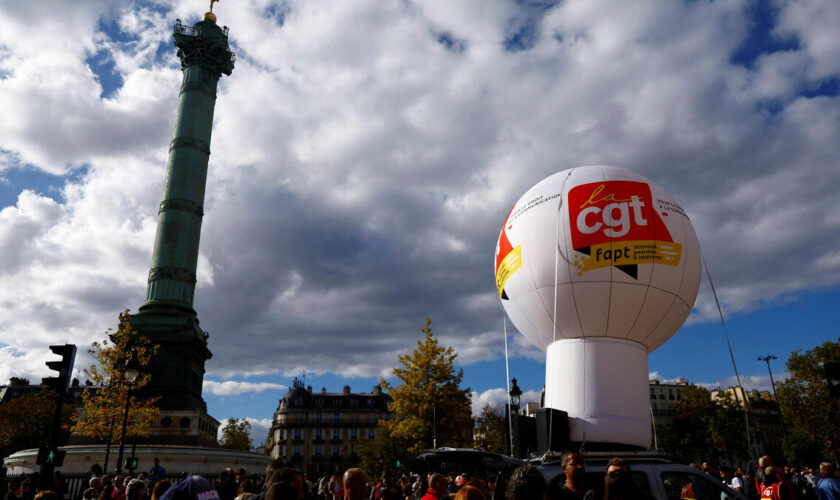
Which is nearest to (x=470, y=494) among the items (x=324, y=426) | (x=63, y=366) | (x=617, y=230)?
(x=617, y=230)

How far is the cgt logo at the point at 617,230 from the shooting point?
1326 cm

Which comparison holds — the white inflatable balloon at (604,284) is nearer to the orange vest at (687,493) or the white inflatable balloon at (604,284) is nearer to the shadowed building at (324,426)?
the orange vest at (687,493)

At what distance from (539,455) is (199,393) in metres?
42.9

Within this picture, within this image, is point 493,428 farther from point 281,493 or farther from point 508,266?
point 281,493

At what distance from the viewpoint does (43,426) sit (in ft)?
181

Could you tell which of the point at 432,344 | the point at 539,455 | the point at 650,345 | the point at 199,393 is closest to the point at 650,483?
the point at 539,455

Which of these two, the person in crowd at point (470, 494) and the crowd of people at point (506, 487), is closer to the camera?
the person in crowd at point (470, 494)

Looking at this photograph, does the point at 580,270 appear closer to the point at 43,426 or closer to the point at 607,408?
the point at 607,408

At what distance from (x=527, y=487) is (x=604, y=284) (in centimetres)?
1005

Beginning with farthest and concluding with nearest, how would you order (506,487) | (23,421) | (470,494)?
1. (23,421)
2. (506,487)
3. (470,494)

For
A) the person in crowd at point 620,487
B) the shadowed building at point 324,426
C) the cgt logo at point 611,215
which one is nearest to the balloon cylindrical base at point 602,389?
the cgt logo at point 611,215

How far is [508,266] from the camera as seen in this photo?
15.0 metres

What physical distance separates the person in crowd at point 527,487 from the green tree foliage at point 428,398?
103 ft

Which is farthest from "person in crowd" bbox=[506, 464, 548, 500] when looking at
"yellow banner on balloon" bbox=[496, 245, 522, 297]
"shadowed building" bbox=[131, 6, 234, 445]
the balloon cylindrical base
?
"shadowed building" bbox=[131, 6, 234, 445]
